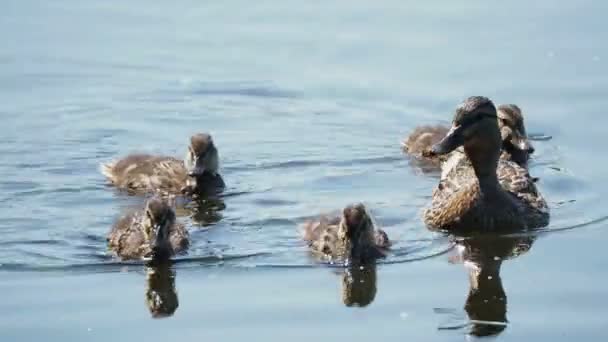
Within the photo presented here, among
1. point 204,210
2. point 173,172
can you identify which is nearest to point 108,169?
point 173,172

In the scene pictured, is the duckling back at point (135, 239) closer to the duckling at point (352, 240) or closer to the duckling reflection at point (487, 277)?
the duckling at point (352, 240)

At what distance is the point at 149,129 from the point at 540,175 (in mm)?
2983

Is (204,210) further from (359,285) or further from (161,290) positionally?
(359,285)

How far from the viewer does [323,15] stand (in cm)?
1494

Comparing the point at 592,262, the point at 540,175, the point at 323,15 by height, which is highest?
the point at 323,15

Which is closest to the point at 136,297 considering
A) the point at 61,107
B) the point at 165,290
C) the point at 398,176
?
the point at 165,290

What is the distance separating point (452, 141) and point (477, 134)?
0.19 metres

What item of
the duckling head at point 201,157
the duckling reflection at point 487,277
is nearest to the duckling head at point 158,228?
the duckling head at point 201,157

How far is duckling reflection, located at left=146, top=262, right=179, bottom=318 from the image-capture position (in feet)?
28.4

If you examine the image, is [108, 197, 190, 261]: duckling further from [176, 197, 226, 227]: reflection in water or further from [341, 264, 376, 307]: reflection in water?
[341, 264, 376, 307]: reflection in water

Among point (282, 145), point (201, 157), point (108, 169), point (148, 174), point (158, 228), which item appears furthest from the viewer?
point (282, 145)

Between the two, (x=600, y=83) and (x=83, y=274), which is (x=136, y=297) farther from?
(x=600, y=83)

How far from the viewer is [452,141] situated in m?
10.6

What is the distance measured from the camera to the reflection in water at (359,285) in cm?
880
